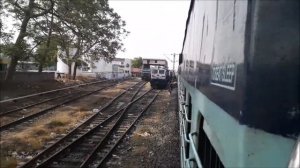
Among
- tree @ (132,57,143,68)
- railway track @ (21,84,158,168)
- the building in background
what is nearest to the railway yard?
railway track @ (21,84,158,168)

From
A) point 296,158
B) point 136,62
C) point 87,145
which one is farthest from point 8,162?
point 136,62

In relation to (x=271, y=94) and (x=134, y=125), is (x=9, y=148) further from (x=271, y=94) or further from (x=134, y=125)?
(x=271, y=94)

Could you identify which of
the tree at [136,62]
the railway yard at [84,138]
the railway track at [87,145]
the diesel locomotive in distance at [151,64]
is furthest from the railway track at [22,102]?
the tree at [136,62]

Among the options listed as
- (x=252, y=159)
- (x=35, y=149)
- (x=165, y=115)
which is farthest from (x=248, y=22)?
(x=165, y=115)

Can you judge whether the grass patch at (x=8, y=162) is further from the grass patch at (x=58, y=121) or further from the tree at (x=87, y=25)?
the tree at (x=87, y=25)

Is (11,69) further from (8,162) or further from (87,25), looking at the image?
(8,162)

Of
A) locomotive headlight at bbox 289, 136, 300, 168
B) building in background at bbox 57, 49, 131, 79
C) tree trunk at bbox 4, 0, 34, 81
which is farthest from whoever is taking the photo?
building in background at bbox 57, 49, 131, 79

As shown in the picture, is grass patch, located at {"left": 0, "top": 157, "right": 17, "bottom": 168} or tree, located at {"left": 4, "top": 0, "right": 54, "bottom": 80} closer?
grass patch, located at {"left": 0, "top": 157, "right": 17, "bottom": 168}

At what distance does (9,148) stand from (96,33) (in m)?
25.2

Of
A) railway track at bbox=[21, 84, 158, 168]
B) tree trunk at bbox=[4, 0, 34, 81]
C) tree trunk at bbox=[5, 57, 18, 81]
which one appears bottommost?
railway track at bbox=[21, 84, 158, 168]

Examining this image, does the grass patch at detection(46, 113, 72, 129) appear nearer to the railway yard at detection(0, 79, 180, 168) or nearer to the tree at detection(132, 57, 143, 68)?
the railway yard at detection(0, 79, 180, 168)

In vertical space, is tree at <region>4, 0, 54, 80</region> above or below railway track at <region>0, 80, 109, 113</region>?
above

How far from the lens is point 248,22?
1491mm

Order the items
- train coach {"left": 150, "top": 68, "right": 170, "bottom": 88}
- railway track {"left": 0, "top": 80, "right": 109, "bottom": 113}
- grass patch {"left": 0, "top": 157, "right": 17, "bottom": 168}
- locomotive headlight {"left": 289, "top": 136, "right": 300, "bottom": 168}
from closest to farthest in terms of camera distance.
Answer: locomotive headlight {"left": 289, "top": 136, "right": 300, "bottom": 168}, grass patch {"left": 0, "top": 157, "right": 17, "bottom": 168}, railway track {"left": 0, "top": 80, "right": 109, "bottom": 113}, train coach {"left": 150, "top": 68, "right": 170, "bottom": 88}
